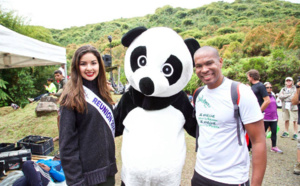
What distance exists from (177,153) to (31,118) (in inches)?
308

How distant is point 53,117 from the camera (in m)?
7.36

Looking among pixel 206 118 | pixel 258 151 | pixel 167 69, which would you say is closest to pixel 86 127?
pixel 167 69

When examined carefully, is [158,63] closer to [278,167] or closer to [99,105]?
[99,105]

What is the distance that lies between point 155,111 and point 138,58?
0.47 meters

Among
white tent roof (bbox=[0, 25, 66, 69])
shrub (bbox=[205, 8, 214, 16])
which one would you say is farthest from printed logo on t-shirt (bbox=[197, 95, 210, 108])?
shrub (bbox=[205, 8, 214, 16])

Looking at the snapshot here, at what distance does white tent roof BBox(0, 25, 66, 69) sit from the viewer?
302cm

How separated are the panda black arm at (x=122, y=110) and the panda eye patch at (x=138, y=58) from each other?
1.06 ft

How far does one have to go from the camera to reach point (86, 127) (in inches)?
56.3

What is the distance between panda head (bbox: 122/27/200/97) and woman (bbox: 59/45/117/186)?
0.33 m

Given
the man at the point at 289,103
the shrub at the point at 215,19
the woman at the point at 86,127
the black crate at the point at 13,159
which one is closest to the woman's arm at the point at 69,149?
the woman at the point at 86,127

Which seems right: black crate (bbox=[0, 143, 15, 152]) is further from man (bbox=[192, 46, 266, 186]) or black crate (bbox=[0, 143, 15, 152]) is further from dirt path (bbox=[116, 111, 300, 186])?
man (bbox=[192, 46, 266, 186])

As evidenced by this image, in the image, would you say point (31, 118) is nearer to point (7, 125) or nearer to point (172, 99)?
point (7, 125)

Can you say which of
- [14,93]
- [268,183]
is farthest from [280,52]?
[14,93]

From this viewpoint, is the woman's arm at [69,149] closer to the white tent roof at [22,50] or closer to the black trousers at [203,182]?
→ the black trousers at [203,182]
